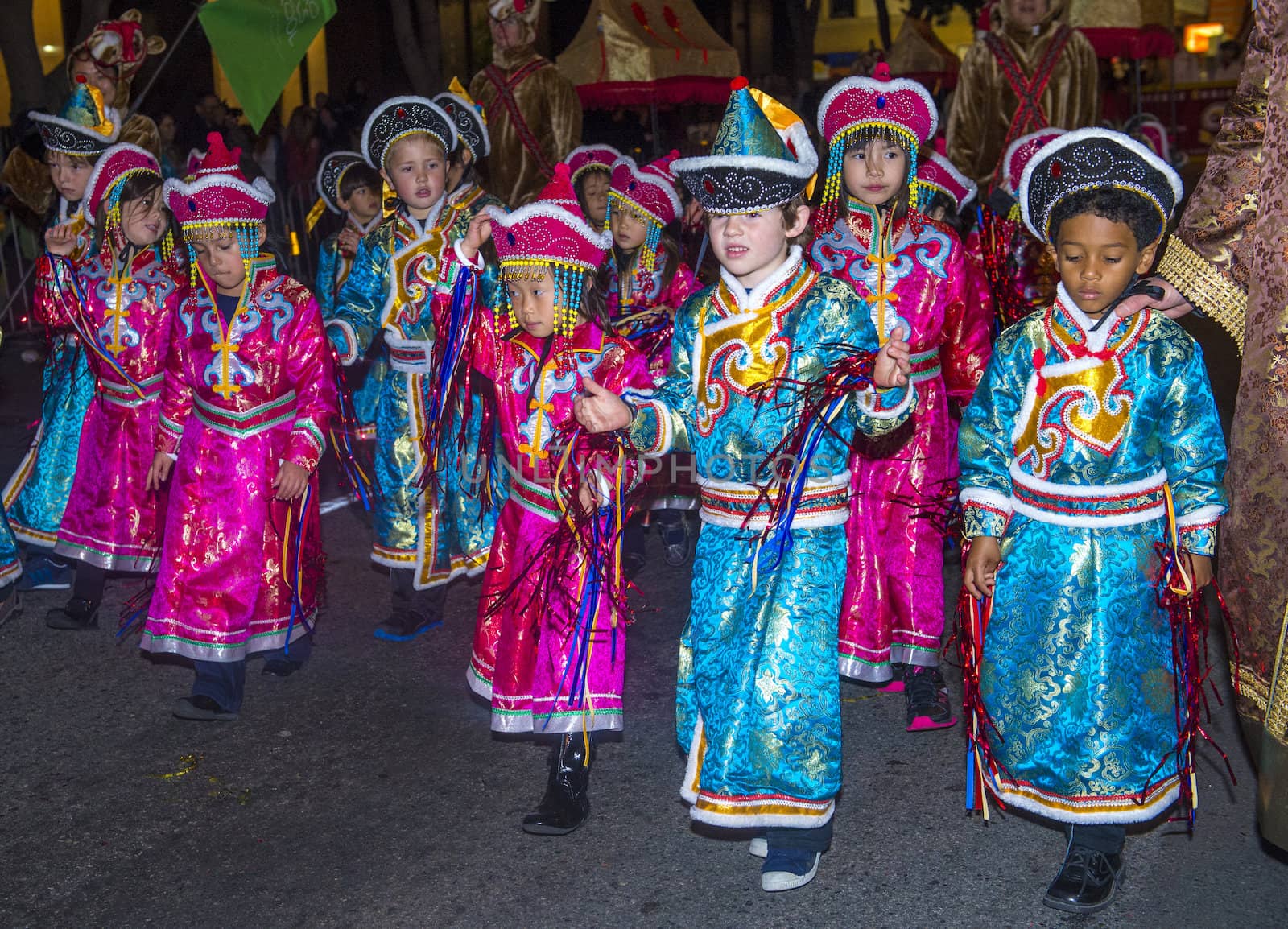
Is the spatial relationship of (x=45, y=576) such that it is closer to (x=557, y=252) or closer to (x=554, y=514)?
(x=554, y=514)

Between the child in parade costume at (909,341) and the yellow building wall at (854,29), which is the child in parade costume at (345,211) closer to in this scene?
the child in parade costume at (909,341)

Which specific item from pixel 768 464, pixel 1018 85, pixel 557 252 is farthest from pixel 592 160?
pixel 768 464

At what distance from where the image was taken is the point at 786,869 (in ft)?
12.0

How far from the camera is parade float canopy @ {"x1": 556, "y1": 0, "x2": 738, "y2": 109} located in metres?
13.1

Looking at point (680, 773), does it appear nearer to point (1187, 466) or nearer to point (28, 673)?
point (1187, 466)

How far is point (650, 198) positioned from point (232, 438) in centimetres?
263

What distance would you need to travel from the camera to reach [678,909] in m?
3.59

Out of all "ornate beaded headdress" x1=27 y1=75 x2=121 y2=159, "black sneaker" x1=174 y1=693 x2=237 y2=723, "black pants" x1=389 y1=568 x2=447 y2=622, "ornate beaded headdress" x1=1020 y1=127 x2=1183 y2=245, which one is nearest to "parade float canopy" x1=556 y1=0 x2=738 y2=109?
"ornate beaded headdress" x1=27 y1=75 x2=121 y2=159

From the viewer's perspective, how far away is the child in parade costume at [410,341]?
5688 mm

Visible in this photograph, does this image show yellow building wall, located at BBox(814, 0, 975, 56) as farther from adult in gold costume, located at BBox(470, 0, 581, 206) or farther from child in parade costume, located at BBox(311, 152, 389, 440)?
child in parade costume, located at BBox(311, 152, 389, 440)

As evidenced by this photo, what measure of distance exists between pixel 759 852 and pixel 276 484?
2.19 m

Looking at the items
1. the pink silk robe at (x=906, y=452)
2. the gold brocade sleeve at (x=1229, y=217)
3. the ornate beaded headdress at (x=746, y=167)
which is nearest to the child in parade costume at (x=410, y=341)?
the pink silk robe at (x=906, y=452)

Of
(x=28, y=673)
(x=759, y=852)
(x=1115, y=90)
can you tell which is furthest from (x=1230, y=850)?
(x=1115, y=90)

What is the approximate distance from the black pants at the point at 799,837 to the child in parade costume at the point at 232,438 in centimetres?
216
